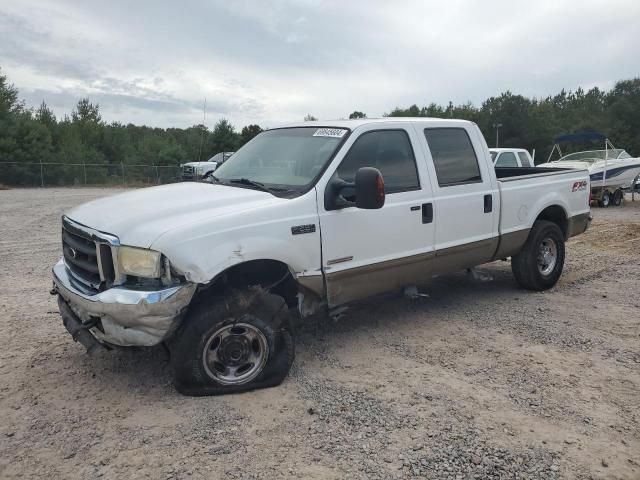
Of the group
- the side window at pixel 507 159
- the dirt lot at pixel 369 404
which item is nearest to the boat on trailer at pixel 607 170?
the side window at pixel 507 159

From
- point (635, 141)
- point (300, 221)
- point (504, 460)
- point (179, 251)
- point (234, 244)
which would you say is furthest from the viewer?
point (635, 141)

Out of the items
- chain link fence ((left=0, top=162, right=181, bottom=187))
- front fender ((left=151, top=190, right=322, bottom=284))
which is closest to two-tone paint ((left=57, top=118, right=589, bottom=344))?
front fender ((left=151, top=190, right=322, bottom=284))

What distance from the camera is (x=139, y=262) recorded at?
3492 millimetres

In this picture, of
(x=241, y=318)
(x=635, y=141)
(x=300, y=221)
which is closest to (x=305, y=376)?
(x=241, y=318)

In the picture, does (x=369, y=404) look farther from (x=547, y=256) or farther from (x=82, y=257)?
(x=547, y=256)

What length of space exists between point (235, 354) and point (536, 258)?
4072 mm

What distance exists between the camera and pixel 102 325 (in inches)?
143

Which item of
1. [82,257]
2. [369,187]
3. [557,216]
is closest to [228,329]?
[82,257]

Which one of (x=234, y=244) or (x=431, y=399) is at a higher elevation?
(x=234, y=244)

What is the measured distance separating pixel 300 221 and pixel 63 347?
245 centimetres

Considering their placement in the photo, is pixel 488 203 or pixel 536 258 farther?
pixel 536 258

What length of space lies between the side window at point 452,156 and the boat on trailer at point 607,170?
12.2 metres

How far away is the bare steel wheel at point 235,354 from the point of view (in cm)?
376

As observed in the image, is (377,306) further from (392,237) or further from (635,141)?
(635,141)
